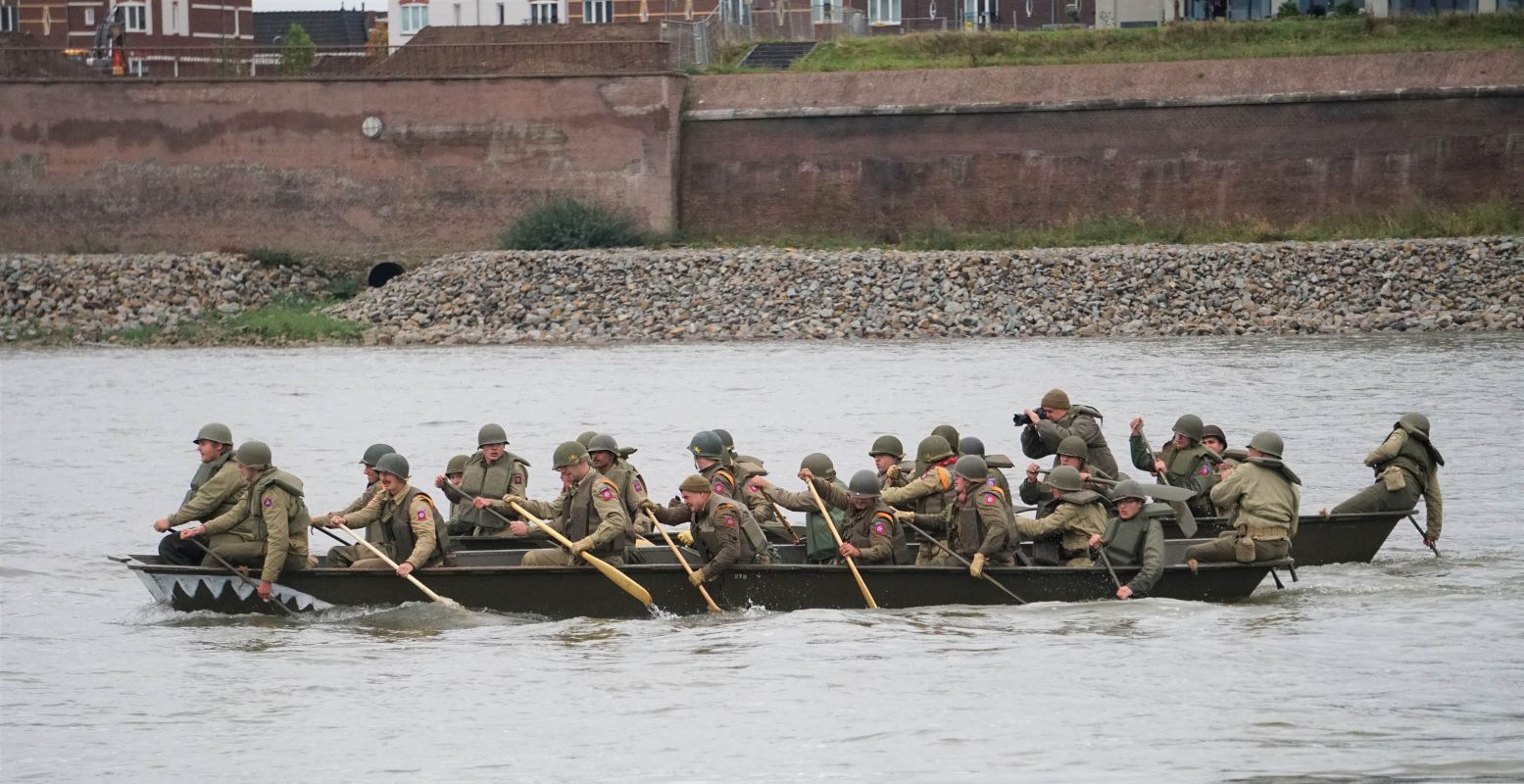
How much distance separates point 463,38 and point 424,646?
1433 inches

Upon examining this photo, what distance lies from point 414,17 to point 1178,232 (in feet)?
115

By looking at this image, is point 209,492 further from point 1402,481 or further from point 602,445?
point 1402,481

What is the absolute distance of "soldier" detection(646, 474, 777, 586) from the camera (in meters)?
15.3

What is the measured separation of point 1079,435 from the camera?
17.6 meters

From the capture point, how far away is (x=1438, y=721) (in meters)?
12.5

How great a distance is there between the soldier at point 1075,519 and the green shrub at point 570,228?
99.7ft

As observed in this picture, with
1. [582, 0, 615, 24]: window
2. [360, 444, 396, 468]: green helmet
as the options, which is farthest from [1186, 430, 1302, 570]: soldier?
[582, 0, 615, 24]: window

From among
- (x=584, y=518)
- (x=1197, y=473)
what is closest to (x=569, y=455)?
(x=584, y=518)

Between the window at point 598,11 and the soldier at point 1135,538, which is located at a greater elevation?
the window at point 598,11

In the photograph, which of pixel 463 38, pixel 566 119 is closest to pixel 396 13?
pixel 463 38

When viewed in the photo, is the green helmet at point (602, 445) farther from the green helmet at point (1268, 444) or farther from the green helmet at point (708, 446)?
the green helmet at point (1268, 444)

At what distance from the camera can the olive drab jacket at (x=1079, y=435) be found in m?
17.4

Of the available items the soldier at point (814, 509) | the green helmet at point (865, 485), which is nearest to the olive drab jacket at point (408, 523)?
the soldier at point (814, 509)

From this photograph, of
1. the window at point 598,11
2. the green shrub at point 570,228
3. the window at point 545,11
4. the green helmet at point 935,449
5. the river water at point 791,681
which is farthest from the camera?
the window at point 545,11
